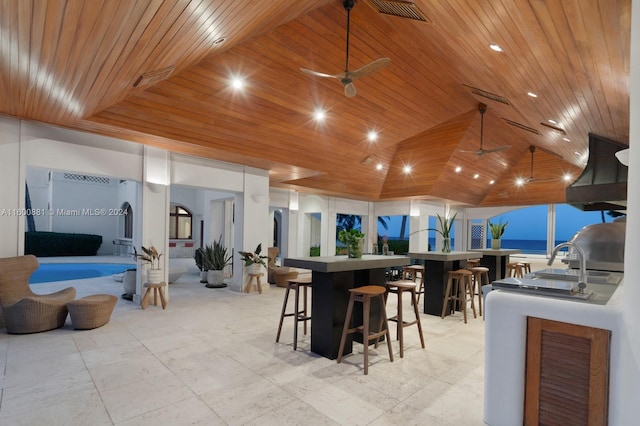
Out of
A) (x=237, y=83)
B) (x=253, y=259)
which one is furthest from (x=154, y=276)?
(x=237, y=83)

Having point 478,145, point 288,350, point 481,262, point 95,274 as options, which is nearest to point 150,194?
point 288,350

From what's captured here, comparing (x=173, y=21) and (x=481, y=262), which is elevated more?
(x=173, y=21)

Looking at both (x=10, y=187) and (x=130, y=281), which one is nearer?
(x=10, y=187)

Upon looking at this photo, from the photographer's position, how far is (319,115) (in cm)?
621

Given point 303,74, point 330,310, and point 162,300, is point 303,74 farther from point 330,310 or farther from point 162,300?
point 162,300

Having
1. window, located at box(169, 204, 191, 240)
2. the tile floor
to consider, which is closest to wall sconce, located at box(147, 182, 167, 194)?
the tile floor

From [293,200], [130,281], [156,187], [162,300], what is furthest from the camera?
[293,200]

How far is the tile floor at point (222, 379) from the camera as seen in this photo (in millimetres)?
2502

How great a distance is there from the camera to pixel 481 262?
8031 millimetres

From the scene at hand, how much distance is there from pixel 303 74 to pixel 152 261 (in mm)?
4047

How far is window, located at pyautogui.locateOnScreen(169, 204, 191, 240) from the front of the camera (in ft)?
51.6

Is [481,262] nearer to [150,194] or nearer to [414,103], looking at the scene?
[414,103]

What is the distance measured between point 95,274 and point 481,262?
10964mm

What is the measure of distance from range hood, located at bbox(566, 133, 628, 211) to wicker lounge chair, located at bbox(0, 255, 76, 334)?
7.00 meters
